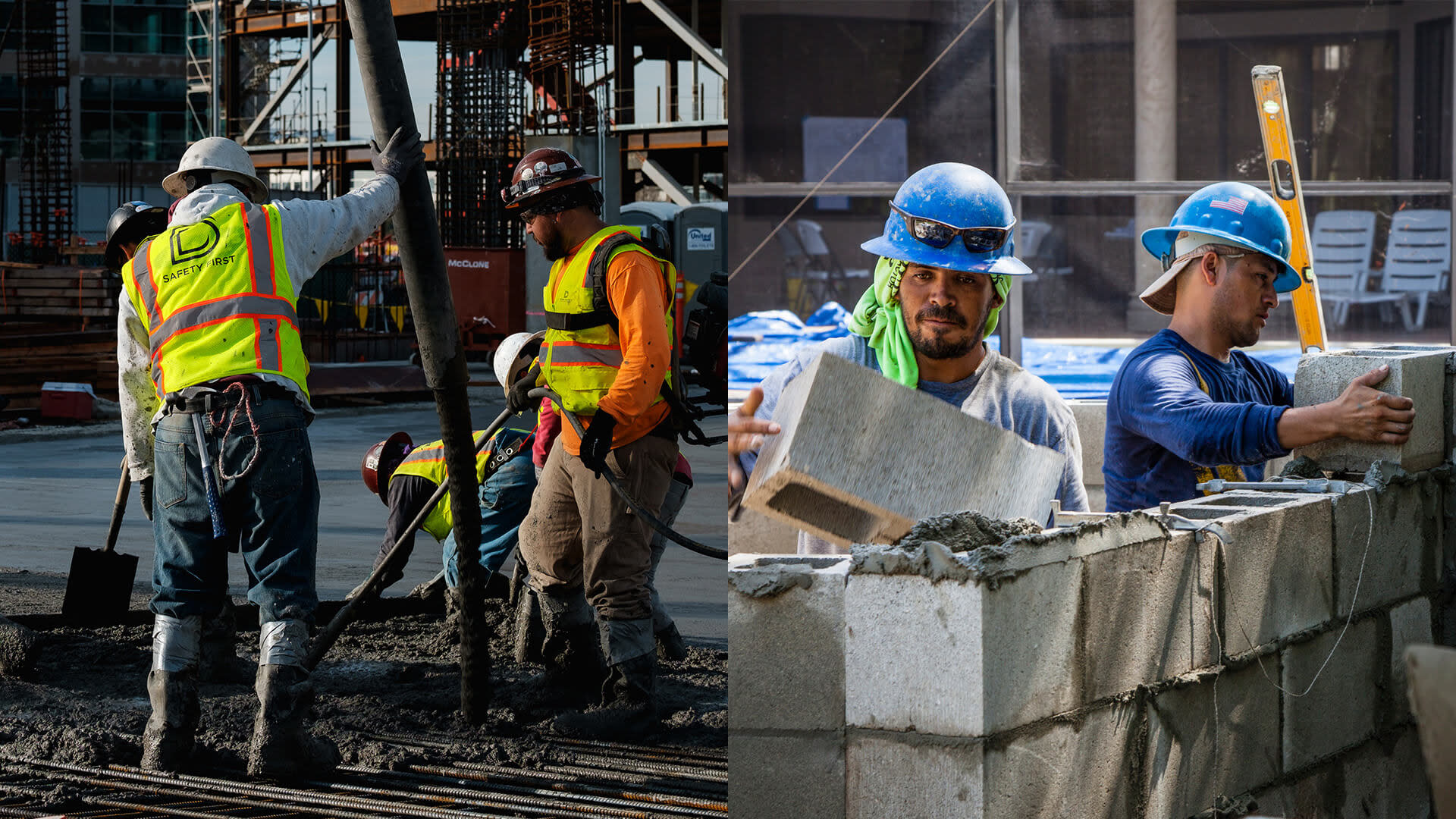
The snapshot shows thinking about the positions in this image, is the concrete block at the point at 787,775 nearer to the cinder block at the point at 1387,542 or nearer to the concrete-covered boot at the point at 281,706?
the cinder block at the point at 1387,542

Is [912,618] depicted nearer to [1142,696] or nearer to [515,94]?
[1142,696]

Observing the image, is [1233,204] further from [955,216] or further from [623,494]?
[623,494]

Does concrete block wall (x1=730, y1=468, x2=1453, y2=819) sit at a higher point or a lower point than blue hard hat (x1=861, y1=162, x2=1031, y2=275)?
lower

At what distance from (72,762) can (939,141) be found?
7.04 meters

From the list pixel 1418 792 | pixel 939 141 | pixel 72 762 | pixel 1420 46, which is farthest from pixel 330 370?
pixel 1418 792

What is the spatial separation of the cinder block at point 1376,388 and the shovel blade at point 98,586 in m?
5.00

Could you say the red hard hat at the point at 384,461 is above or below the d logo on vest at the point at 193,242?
below

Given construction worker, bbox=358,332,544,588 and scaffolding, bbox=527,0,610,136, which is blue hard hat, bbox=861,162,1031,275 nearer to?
construction worker, bbox=358,332,544,588

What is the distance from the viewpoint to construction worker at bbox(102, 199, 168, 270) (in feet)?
19.0

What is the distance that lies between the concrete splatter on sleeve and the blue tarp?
3.50 metres

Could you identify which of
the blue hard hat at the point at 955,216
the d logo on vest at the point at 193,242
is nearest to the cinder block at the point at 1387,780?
the blue hard hat at the point at 955,216

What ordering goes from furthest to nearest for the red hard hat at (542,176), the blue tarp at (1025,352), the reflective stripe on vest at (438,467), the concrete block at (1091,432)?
1. the blue tarp at (1025,352)
2. the reflective stripe on vest at (438,467)
3. the concrete block at (1091,432)
4. the red hard hat at (542,176)

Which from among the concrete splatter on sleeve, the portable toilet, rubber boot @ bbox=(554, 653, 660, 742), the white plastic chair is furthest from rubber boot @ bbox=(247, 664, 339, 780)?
the portable toilet

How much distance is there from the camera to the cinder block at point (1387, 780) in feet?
12.3
